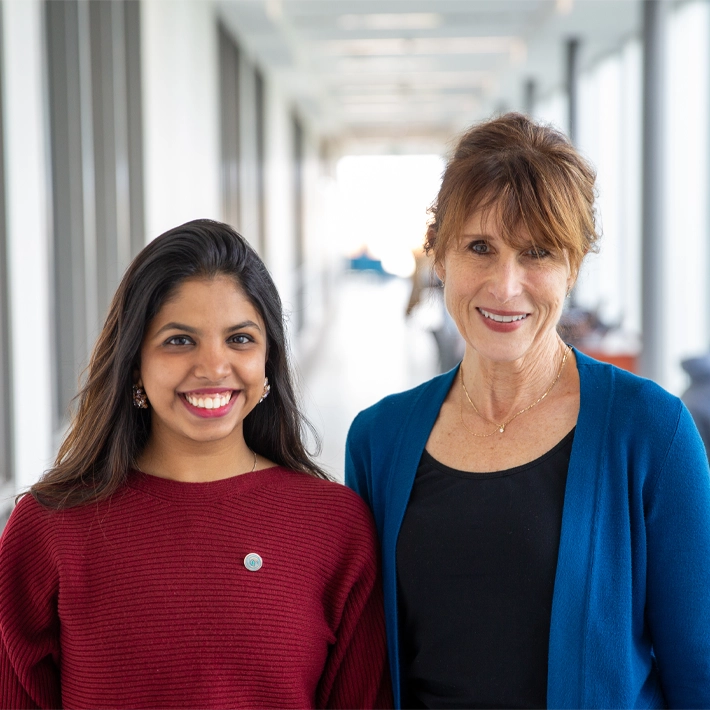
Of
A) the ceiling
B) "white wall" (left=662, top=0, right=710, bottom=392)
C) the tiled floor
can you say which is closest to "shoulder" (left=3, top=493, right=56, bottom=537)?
the tiled floor

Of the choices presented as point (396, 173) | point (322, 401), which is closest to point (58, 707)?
Result: point (322, 401)

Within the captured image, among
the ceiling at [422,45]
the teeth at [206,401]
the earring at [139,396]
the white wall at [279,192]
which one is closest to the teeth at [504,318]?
the teeth at [206,401]

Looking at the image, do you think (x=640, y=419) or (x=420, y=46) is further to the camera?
(x=420, y=46)

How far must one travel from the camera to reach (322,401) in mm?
8453

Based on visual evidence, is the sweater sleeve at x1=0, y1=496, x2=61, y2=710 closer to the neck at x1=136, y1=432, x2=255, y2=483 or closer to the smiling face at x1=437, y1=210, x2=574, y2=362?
the neck at x1=136, y1=432, x2=255, y2=483

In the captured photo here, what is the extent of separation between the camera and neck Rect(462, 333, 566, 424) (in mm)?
1600

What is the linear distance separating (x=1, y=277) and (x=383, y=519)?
1.64 meters

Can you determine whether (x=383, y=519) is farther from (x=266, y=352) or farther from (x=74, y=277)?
(x=74, y=277)

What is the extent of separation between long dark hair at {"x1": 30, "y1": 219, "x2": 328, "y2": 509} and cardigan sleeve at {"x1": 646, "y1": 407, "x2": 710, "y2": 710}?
0.57 m

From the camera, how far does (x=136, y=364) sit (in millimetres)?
1504

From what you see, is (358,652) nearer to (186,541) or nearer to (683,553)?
(186,541)

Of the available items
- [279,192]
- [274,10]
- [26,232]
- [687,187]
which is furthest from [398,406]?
[279,192]

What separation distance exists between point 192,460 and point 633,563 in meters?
0.70

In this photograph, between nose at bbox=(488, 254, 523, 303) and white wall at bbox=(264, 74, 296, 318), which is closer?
nose at bbox=(488, 254, 523, 303)
